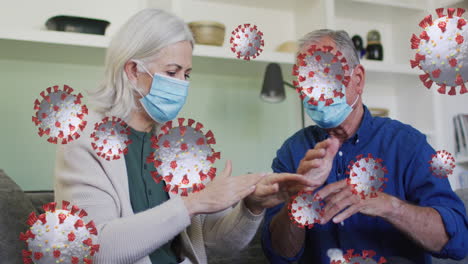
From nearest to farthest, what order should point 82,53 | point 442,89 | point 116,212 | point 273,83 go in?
point 442,89
point 116,212
point 273,83
point 82,53

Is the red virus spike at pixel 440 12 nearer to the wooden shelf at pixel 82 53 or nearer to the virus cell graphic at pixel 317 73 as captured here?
the virus cell graphic at pixel 317 73

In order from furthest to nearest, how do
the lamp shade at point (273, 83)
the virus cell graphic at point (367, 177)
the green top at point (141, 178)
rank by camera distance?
the lamp shade at point (273, 83)
the green top at point (141, 178)
the virus cell graphic at point (367, 177)

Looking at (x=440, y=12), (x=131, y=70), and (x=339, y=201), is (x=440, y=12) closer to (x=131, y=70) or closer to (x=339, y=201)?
(x=339, y=201)

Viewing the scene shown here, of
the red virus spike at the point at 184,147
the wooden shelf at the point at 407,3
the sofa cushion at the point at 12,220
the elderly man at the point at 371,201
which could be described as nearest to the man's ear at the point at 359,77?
the elderly man at the point at 371,201

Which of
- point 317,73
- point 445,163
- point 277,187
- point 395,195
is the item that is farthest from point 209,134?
point 395,195

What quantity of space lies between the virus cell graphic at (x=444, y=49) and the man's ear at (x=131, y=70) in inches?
18.7

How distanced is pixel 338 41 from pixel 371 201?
27cm

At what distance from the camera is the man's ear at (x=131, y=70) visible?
0.72 metres

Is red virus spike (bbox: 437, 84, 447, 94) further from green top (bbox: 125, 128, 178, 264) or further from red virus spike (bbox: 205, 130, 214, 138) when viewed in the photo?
green top (bbox: 125, 128, 178, 264)

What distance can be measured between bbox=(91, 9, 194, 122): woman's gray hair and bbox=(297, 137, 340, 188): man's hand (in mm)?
299

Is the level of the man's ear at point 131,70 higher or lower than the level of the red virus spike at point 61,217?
higher

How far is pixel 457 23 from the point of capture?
344mm

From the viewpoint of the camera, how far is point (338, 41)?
29.0 inches

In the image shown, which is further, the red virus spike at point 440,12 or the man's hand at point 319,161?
the man's hand at point 319,161
